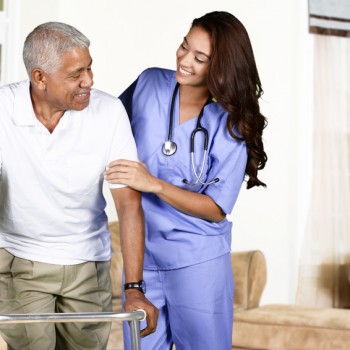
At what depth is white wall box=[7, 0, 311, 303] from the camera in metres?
5.59

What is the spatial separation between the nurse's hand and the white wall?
336 centimetres

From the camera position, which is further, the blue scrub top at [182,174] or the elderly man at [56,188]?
the blue scrub top at [182,174]

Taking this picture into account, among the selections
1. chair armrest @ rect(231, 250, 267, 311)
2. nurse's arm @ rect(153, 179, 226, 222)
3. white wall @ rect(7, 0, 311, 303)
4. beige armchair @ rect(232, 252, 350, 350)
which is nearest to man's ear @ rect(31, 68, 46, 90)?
nurse's arm @ rect(153, 179, 226, 222)

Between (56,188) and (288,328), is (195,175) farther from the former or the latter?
(288,328)

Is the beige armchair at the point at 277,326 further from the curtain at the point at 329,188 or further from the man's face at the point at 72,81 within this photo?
the man's face at the point at 72,81

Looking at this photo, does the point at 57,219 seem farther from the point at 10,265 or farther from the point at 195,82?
the point at 195,82

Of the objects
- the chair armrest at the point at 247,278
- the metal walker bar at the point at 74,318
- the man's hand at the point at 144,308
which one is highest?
the metal walker bar at the point at 74,318

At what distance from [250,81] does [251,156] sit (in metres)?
0.24

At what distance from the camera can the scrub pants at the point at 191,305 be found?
2543 mm

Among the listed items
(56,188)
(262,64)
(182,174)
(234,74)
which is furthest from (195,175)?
(262,64)

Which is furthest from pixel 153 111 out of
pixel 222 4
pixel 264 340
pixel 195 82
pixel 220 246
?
pixel 222 4

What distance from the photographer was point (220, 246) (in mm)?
2588

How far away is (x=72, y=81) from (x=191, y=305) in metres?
0.76

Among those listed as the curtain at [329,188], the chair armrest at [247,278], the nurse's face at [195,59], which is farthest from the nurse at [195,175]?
the curtain at [329,188]
